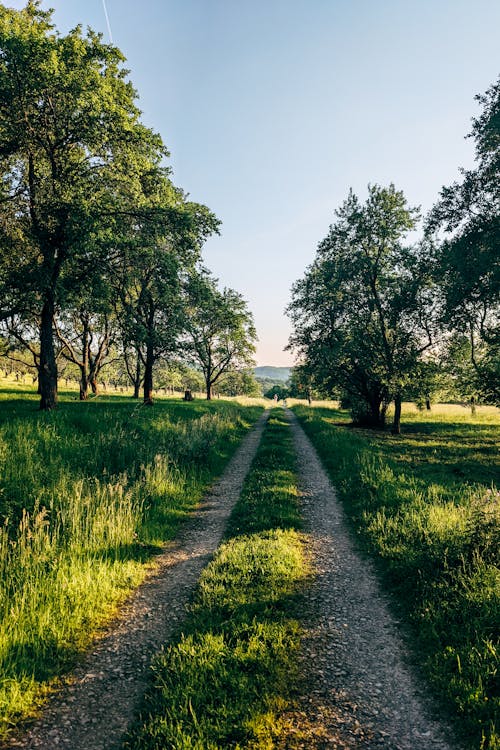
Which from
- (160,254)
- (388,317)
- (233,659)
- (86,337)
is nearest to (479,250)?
(388,317)

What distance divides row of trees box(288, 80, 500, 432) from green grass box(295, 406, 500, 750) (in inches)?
475

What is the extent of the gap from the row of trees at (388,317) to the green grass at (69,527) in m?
17.1

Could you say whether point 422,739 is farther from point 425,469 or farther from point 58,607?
point 425,469

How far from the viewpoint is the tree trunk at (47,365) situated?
59.8 feet

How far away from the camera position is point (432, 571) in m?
6.11

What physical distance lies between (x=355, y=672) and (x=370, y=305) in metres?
27.5

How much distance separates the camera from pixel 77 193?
55.9 feet

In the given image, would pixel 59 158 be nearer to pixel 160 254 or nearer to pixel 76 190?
pixel 76 190

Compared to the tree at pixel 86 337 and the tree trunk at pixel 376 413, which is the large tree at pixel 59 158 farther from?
the tree trunk at pixel 376 413

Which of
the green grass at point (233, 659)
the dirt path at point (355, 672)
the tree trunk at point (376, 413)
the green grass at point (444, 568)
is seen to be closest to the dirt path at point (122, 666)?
the green grass at point (233, 659)

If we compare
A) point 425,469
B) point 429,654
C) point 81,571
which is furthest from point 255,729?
point 425,469

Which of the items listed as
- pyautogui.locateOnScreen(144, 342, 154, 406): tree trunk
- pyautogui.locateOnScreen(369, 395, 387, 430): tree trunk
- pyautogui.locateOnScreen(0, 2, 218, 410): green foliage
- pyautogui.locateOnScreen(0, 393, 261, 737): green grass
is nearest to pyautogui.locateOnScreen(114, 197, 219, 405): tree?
pyautogui.locateOnScreen(0, 2, 218, 410): green foliage

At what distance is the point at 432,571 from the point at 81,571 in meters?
5.76

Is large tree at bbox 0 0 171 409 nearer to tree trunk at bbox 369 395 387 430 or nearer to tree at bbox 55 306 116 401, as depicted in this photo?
tree at bbox 55 306 116 401
